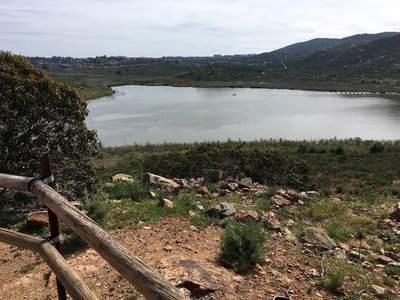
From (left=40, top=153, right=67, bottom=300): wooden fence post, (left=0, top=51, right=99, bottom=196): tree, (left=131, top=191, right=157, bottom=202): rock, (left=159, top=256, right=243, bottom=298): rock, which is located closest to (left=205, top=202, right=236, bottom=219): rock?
(left=131, top=191, right=157, bottom=202): rock

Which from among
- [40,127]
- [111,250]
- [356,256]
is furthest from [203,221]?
[40,127]

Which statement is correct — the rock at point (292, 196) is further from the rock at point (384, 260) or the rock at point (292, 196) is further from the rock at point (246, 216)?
the rock at point (384, 260)

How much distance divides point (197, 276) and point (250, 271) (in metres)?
0.84

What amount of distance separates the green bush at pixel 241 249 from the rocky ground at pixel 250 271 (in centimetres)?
10

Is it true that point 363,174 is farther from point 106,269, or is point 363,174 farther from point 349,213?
point 106,269

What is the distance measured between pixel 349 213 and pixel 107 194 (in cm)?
564

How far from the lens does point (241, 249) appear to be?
4.64 m

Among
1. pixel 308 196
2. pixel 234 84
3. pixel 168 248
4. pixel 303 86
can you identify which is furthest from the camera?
pixel 234 84

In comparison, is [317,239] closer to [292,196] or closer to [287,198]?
[287,198]

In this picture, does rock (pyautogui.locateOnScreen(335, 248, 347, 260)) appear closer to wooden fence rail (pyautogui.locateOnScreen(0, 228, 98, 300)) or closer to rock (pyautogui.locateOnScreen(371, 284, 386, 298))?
rock (pyautogui.locateOnScreen(371, 284, 386, 298))

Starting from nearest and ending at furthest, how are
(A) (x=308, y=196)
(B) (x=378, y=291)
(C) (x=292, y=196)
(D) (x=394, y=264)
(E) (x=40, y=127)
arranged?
(B) (x=378, y=291), (D) (x=394, y=264), (E) (x=40, y=127), (C) (x=292, y=196), (A) (x=308, y=196)

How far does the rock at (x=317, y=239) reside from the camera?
5.68 metres

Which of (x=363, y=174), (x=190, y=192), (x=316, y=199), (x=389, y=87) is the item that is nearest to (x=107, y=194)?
(x=190, y=192)

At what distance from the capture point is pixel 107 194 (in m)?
8.47
